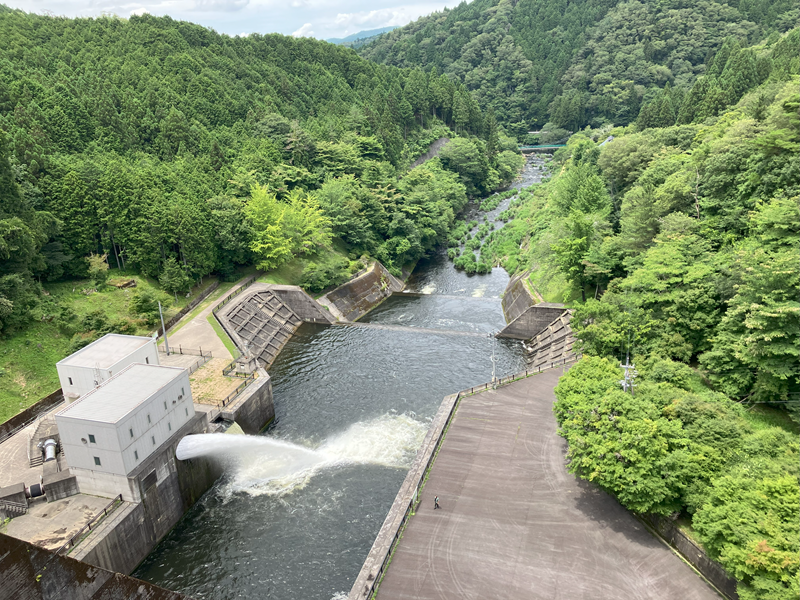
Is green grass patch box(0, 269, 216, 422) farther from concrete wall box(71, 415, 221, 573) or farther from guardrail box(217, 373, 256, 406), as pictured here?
concrete wall box(71, 415, 221, 573)

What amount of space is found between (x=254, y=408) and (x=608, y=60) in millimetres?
175498

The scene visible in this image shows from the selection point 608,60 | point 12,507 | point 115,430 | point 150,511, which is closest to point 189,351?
point 150,511

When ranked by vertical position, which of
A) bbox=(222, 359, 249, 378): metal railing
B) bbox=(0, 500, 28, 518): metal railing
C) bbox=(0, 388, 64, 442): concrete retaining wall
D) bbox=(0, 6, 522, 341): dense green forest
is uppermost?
bbox=(0, 6, 522, 341): dense green forest

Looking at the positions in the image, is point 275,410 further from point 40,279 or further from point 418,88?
point 418,88

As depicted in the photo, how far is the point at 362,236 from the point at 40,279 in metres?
38.2

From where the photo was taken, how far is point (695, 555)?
23.5 meters

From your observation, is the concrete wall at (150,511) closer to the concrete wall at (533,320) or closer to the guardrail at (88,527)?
the guardrail at (88,527)

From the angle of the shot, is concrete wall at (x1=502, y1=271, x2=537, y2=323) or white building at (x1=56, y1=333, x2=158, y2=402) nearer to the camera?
white building at (x1=56, y1=333, x2=158, y2=402)

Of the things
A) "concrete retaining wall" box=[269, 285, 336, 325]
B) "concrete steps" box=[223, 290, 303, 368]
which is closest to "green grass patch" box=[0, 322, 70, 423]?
"concrete steps" box=[223, 290, 303, 368]

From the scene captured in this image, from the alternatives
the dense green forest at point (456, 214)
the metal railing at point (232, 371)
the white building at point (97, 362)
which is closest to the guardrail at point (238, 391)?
the metal railing at point (232, 371)

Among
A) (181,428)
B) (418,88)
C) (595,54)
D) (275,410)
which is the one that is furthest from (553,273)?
(595,54)

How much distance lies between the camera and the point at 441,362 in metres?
49.3

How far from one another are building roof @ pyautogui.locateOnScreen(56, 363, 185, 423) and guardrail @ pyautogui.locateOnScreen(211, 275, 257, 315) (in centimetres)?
2036

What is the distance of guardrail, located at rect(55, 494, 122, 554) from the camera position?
84.6 feet
